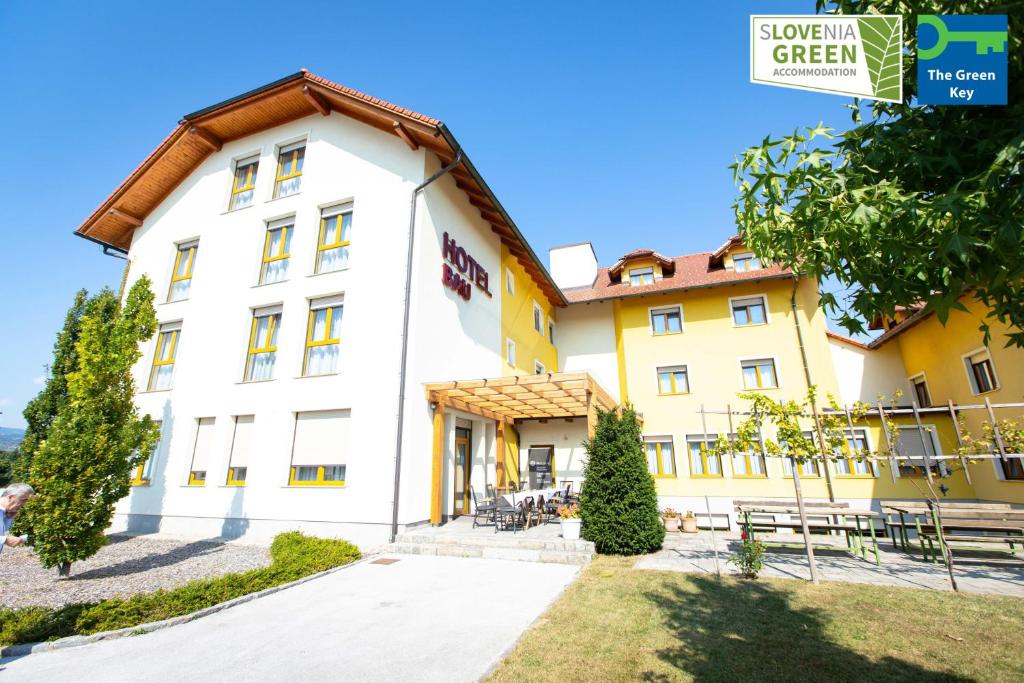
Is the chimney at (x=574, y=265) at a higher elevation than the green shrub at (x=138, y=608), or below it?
higher

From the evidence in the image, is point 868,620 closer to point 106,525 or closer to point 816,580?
point 816,580

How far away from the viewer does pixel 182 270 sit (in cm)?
1497

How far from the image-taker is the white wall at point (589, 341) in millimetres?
20188

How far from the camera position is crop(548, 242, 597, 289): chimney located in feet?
74.3

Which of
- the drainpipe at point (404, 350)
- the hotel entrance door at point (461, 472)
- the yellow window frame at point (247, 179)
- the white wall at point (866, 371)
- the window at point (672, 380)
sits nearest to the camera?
the drainpipe at point (404, 350)

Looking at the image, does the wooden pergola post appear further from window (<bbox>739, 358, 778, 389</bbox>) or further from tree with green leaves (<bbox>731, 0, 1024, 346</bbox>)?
window (<bbox>739, 358, 778, 389</bbox>)

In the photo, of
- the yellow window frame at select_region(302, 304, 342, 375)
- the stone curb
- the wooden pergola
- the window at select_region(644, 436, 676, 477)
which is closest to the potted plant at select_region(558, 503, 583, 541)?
the wooden pergola

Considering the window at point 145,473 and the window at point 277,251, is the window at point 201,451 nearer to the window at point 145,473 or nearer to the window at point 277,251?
the window at point 145,473

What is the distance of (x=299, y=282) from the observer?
12.5 meters

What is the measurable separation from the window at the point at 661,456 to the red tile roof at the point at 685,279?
6078 millimetres

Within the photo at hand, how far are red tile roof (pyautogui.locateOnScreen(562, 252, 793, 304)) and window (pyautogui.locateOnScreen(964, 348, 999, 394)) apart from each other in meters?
5.70

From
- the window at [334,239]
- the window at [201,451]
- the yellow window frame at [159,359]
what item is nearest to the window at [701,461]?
the window at [334,239]

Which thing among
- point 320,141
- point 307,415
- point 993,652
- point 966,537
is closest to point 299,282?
point 307,415

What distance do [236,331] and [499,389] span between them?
7.95m
